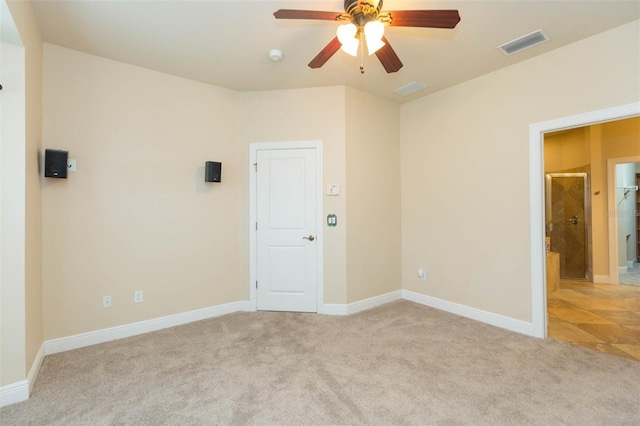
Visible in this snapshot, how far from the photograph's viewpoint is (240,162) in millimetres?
3674

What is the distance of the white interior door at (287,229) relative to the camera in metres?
3.59

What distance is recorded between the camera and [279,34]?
2.46 m

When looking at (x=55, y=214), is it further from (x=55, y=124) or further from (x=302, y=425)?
(x=302, y=425)

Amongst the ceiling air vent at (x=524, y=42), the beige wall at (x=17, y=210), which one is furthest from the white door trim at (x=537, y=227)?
the beige wall at (x=17, y=210)

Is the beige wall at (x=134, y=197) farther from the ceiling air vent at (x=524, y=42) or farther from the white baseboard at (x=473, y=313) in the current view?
the ceiling air vent at (x=524, y=42)

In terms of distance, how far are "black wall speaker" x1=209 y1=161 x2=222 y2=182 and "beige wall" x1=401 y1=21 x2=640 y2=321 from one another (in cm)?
254

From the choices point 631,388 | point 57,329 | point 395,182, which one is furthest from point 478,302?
point 57,329

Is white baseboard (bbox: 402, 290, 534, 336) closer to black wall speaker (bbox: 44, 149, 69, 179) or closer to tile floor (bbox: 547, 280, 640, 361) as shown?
tile floor (bbox: 547, 280, 640, 361)

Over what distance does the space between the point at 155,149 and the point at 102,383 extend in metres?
2.22

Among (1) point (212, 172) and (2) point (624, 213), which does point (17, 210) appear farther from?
(2) point (624, 213)

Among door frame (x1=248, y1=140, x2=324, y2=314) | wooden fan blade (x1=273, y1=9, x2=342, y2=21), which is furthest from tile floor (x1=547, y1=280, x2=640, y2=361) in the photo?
wooden fan blade (x1=273, y1=9, x2=342, y2=21)

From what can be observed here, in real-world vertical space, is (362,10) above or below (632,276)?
above

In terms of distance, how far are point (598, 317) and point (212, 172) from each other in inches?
189

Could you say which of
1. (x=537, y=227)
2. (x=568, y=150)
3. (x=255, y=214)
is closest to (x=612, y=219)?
(x=568, y=150)
